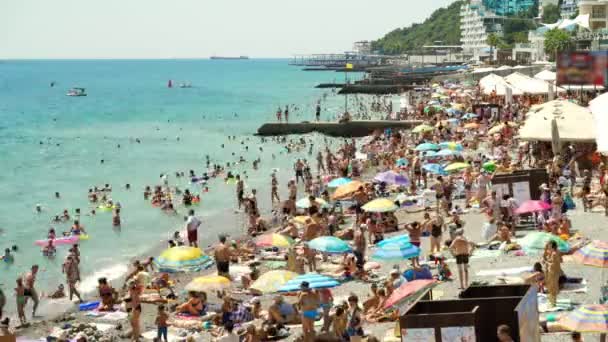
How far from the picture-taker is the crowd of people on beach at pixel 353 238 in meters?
14.0

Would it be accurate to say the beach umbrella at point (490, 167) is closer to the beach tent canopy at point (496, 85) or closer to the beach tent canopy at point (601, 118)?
the beach tent canopy at point (601, 118)

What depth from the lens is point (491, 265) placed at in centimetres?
1614

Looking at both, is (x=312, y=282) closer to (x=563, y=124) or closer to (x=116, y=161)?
(x=563, y=124)

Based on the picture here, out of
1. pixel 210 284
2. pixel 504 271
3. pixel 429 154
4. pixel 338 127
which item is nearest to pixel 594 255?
pixel 504 271

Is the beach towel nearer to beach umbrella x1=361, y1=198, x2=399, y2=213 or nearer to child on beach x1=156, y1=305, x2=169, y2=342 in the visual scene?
beach umbrella x1=361, y1=198, x2=399, y2=213

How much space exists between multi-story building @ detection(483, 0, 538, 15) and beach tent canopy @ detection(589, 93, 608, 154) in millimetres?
171719

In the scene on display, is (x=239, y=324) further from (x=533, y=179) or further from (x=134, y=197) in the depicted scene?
(x=134, y=197)

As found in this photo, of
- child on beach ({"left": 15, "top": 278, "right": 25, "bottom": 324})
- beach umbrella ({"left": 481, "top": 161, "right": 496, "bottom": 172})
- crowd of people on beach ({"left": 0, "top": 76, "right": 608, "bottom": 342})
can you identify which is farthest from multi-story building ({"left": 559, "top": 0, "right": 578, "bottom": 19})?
child on beach ({"left": 15, "top": 278, "right": 25, "bottom": 324})

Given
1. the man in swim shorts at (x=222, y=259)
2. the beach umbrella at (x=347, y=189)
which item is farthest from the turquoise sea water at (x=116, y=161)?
the man in swim shorts at (x=222, y=259)

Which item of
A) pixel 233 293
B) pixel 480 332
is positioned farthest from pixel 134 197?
pixel 480 332

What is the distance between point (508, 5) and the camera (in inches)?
7667

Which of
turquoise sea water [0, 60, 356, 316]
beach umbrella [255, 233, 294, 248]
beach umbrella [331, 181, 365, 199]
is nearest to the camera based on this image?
beach umbrella [255, 233, 294, 248]

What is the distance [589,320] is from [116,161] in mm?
41854

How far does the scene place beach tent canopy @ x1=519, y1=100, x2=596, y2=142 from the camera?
72.8 feet
